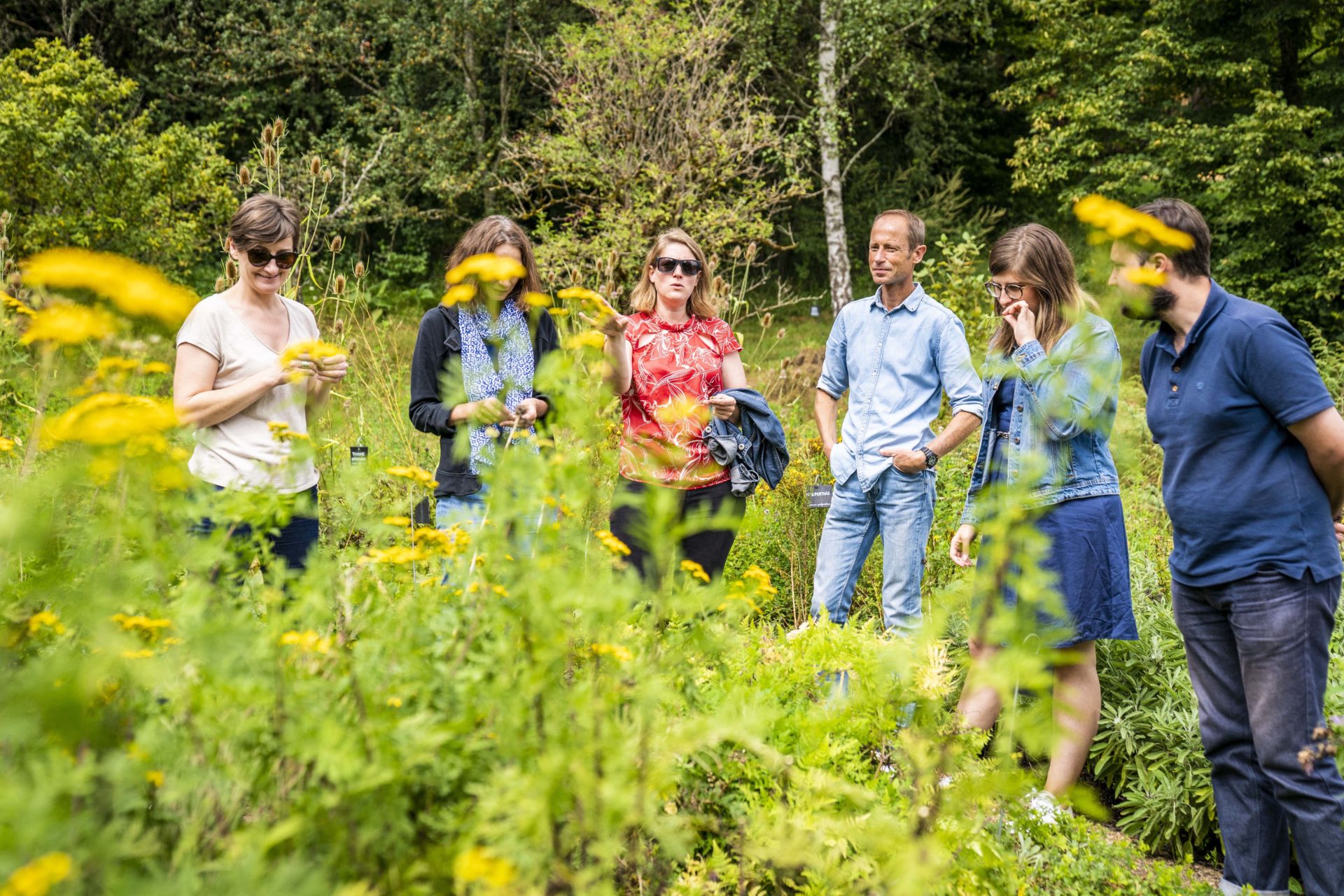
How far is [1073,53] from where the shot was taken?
669 inches

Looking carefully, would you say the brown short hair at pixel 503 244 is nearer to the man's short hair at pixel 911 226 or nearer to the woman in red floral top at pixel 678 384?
the woman in red floral top at pixel 678 384

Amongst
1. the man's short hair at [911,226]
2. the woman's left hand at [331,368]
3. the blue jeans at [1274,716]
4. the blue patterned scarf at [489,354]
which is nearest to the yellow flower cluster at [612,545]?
the woman's left hand at [331,368]

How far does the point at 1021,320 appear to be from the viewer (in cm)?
296

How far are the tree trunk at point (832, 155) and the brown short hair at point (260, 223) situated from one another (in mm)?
12278

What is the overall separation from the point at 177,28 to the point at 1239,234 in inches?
714

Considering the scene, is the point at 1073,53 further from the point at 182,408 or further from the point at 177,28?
the point at 182,408

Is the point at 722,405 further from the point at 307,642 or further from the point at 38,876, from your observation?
the point at 38,876

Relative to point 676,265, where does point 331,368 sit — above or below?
below

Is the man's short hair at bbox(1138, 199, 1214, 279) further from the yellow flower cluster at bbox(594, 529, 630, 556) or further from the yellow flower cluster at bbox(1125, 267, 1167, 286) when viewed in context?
the yellow flower cluster at bbox(594, 529, 630, 556)

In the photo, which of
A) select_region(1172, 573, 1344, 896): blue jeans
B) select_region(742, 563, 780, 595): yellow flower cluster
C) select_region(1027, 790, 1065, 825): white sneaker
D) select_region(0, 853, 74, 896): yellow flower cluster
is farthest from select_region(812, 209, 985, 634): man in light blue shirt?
select_region(0, 853, 74, 896): yellow flower cluster

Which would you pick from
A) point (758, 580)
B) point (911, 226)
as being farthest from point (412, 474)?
point (911, 226)

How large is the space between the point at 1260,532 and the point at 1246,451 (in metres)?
0.21

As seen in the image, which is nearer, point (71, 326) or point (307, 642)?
point (307, 642)

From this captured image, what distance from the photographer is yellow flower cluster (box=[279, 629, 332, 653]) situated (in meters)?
1.16
